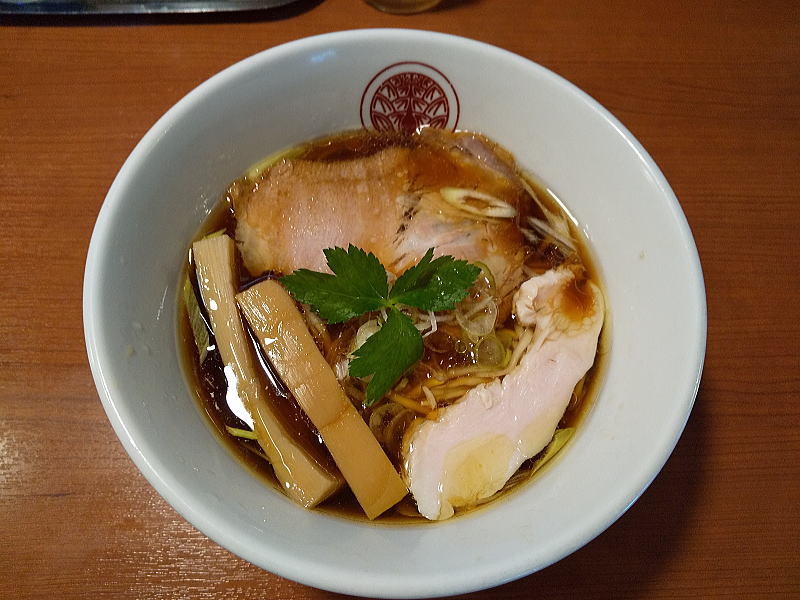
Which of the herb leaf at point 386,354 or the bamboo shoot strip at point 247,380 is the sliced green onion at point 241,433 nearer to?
the bamboo shoot strip at point 247,380

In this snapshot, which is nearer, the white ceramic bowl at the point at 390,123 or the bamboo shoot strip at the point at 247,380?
the white ceramic bowl at the point at 390,123

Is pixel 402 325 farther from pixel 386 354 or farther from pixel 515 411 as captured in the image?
pixel 515 411

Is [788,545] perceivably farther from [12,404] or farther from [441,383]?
[12,404]

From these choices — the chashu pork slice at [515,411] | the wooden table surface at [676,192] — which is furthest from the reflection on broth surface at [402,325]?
the wooden table surface at [676,192]

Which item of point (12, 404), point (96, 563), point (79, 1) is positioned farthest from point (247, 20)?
point (96, 563)

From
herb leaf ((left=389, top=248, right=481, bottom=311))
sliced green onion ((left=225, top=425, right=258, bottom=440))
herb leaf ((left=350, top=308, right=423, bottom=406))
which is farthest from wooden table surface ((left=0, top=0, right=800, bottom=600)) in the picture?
herb leaf ((left=389, top=248, right=481, bottom=311))

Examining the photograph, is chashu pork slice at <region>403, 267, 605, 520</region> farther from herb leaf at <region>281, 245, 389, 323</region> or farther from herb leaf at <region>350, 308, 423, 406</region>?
herb leaf at <region>281, 245, 389, 323</region>

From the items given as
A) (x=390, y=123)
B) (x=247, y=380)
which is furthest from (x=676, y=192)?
(x=247, y=380)
